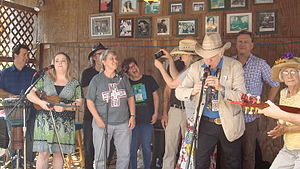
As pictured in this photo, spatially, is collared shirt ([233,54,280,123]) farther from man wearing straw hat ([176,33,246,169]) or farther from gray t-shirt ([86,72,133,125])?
gray t-shirt ([86,72,133,125])

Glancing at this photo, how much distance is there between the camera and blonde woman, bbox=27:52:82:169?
3.39m

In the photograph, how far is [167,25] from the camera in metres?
5.23

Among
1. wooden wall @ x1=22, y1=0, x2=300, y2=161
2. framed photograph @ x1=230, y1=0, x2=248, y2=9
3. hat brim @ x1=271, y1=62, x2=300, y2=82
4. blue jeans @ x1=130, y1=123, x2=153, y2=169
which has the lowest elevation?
blue jeans @ x1=130, y1=123, x2=153, y2=169

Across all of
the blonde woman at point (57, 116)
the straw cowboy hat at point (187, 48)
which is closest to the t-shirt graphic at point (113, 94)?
the blonde woman at point (57, 116)

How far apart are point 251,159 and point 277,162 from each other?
83cm

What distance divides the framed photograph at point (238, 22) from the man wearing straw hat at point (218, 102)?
6.51 feet

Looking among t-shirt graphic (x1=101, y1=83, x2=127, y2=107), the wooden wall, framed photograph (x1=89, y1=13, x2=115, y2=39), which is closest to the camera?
t-shirt graphic (x1=101, y1=83, x2=127, y2=107)

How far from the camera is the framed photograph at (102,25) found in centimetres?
554

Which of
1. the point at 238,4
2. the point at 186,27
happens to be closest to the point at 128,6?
the point at 186,27

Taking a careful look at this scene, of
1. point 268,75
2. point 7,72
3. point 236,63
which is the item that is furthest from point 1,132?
point 268,75

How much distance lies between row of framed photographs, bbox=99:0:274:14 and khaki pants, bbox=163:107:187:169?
189 centimetres

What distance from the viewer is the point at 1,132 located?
411cm

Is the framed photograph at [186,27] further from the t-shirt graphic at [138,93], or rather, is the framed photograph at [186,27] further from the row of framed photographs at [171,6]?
the t-shirt graphic at [138,93]

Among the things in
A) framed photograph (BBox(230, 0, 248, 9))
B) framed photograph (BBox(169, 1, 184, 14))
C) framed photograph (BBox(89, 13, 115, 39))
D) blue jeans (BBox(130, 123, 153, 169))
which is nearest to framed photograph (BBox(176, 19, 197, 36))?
framed photograph (BBox(169, 1, 184, 14))
